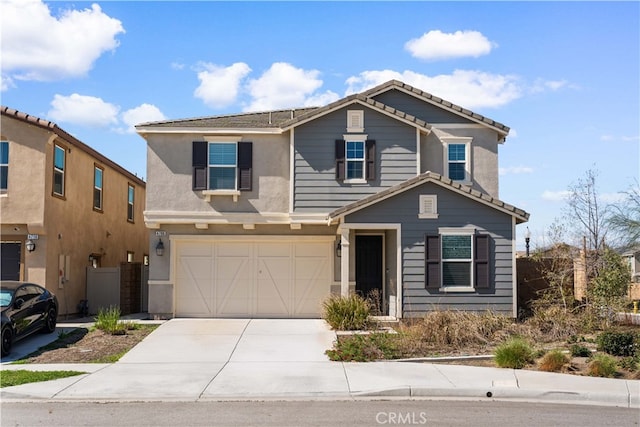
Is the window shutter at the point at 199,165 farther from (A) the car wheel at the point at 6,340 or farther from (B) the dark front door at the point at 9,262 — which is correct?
(A) the car wheel at the point at 6,340

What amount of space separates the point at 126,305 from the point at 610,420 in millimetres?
15856

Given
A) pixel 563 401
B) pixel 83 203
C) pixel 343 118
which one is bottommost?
pixel 563 401

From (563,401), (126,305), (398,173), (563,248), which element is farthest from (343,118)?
(563,401)

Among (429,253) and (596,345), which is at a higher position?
(429,253)

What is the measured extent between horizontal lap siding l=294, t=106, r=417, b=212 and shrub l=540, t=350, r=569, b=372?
8.05m

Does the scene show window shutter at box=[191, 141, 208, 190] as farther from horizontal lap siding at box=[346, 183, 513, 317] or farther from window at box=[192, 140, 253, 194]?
horizontal lap siding at box=[346, 183, 513, 317]

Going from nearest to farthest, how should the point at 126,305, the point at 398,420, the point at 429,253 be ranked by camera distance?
the point at 398,420 → the point at 429,253 → the point at 126,305

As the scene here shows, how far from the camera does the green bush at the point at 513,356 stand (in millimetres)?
12727

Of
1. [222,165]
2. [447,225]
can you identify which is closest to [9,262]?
[222,165]

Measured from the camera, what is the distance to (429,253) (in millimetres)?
17906

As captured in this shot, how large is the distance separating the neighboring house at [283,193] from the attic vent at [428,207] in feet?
4.04

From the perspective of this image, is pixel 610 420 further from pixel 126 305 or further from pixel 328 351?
pixel 126 305

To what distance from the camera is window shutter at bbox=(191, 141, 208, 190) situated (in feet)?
64.1

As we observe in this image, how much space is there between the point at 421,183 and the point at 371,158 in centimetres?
210
